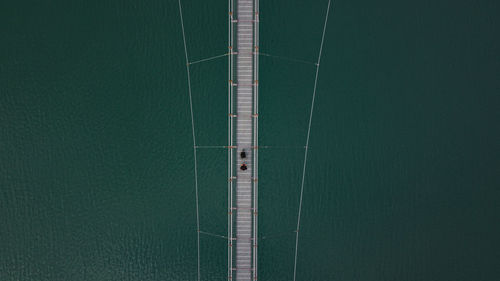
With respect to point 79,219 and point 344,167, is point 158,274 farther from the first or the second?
point 344,167

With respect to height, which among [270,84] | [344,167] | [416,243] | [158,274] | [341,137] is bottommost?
[158,274]

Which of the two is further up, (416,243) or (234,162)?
(234,162)

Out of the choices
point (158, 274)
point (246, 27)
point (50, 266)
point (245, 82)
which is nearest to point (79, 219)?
point (50, 266)

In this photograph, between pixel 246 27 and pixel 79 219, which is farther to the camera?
pixel 79 219

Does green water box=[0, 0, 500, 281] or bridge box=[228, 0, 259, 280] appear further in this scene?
green water box=[0, 0, 500, 281]

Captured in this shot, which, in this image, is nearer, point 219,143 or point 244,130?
point 244,130

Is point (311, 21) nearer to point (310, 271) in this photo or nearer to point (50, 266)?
point (310, 271)

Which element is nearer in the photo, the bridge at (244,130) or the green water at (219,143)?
the bridge at (244,130)

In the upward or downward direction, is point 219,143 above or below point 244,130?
below
